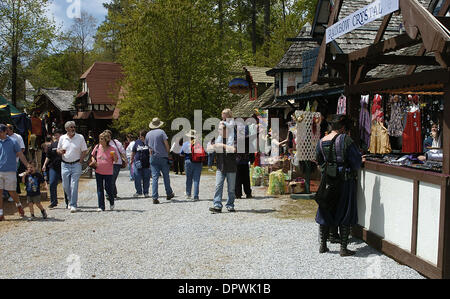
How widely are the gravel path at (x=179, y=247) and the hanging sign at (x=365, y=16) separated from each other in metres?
3.15

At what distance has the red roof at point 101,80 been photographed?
4494 cm

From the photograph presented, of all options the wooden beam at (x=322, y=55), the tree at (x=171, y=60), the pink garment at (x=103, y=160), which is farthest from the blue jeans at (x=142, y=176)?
the tree at (x=171, y=60)

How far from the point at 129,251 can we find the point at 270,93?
24.4 metres

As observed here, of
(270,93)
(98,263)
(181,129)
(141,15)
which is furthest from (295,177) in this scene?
(270,93)

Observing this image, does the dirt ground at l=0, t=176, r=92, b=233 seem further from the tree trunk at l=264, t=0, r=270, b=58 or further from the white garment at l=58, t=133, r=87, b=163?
the tree trunk at l=264, t=0, r=270, b=58

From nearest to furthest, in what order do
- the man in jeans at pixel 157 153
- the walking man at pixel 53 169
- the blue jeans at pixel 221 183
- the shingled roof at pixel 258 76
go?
the blue jeans at pixel 221 183 < the walking man at pixel 53 169 < the man in jeans at pixel 157 153 < the shingled roof at pixel 258 76

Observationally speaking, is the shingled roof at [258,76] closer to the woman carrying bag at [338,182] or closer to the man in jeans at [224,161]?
the man in jeans at [224,161]

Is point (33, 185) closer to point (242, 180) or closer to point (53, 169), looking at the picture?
point (53, 169)

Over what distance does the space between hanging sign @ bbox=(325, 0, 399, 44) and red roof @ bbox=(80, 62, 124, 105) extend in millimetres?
39056

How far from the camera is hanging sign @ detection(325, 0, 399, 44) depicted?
17.8 ft

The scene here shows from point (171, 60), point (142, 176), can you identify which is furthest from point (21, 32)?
point (142, 176)

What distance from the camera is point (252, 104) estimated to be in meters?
31.4

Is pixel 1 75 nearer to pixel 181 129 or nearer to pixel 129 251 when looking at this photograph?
pixel 181 129
